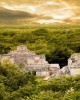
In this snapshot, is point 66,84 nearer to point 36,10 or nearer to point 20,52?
point 20,52

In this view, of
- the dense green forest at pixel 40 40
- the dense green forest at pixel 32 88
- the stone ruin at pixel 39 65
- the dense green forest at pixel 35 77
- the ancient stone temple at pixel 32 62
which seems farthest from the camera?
the dense green forest at pixel 40 40

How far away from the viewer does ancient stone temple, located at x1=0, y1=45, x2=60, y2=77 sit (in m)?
52.2

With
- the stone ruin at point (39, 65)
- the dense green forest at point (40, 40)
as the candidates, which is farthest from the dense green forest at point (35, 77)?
the stone ruin at point (39, 65)

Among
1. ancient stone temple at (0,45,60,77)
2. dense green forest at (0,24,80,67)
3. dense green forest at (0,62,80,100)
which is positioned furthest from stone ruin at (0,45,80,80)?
dense green forest at (0,24,80,67)

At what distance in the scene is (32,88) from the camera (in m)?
34.8

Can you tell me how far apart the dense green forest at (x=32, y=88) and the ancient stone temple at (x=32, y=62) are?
10.8 meters

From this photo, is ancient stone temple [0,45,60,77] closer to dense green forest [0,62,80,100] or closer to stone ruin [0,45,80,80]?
stone ruin [0,45,80,80]

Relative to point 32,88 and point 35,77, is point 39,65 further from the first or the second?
point 32,88

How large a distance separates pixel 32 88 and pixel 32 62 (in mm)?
20721

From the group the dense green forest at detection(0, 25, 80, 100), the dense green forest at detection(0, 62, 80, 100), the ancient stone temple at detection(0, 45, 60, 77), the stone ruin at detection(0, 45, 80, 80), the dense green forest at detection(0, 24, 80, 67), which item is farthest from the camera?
the dense green forest at detection(0, 24, 80, 67)

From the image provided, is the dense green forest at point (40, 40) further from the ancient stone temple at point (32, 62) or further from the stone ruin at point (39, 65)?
the stone ruin at point (39, 65)

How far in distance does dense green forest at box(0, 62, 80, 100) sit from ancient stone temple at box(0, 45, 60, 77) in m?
10.8

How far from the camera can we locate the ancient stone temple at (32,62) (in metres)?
52.2

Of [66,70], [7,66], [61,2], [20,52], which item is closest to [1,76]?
[7,66]
